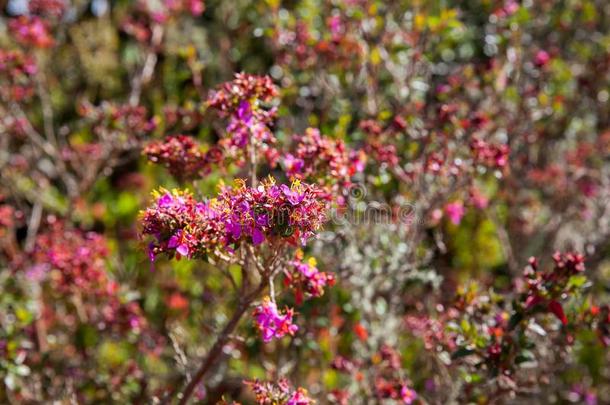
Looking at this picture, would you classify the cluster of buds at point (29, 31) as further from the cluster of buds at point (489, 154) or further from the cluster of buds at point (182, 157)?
the cluster of buds at point (489, 154)

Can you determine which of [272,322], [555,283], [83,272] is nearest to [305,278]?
[272,322]

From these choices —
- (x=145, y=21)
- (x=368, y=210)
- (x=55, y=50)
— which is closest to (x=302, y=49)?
(x=368, y=210)

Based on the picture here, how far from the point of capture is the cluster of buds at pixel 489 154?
9.32 feet

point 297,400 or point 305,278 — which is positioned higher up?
point 305,278

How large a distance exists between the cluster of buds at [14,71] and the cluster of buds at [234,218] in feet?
7.09

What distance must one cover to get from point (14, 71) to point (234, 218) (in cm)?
243

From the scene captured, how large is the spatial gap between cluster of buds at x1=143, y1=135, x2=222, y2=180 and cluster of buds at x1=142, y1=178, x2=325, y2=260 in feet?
1.36

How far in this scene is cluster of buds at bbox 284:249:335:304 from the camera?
2246mm

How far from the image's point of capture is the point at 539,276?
244 cm

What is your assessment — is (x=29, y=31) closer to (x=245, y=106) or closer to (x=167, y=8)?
(x=167, y=8)

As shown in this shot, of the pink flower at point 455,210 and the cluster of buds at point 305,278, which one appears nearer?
the cluster of buds at point 305,278

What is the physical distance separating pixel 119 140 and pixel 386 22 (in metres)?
1.68

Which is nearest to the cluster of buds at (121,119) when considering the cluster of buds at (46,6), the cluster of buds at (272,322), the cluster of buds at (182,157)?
Result: the cluster of buds at (46,6)

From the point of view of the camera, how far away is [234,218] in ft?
6.30
